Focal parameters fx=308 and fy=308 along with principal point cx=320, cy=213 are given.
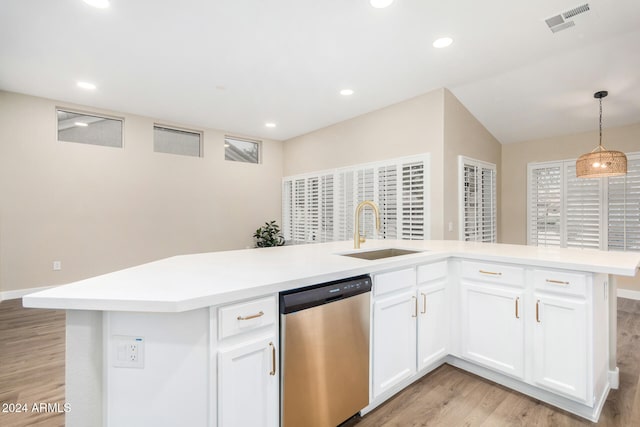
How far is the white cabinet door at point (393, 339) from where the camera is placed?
6.00 ft

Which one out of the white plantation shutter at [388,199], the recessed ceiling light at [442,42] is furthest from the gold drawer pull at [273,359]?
the white plantation shutter at [388,199]

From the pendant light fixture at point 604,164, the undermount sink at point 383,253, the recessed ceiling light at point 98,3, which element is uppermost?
the recessed ceiling light at point 98,3

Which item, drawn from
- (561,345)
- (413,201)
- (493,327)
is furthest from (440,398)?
(413,201)

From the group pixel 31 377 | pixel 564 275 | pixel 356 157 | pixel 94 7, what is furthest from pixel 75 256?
pixel 564 275

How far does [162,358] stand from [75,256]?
4.55m

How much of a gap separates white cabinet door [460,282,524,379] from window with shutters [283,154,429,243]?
74.8 inches

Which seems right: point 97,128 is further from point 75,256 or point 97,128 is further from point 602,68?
point 602,68

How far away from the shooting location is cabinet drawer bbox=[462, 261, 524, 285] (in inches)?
80.7

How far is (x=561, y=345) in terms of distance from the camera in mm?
1864

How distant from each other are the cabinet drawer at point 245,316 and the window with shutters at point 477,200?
353 cm

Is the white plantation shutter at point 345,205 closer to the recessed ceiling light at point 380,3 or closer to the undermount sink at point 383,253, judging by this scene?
the undermount sink at point 383,253

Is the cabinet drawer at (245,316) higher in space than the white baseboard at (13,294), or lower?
higher

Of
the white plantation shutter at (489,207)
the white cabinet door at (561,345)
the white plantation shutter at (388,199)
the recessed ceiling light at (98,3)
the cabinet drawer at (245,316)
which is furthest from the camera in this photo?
the white plantation shutter at (489,207)

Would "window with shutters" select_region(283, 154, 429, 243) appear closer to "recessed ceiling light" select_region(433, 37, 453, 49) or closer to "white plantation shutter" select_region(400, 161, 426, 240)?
"white plantation shutter" select_region(400, 161, 426, 240)
